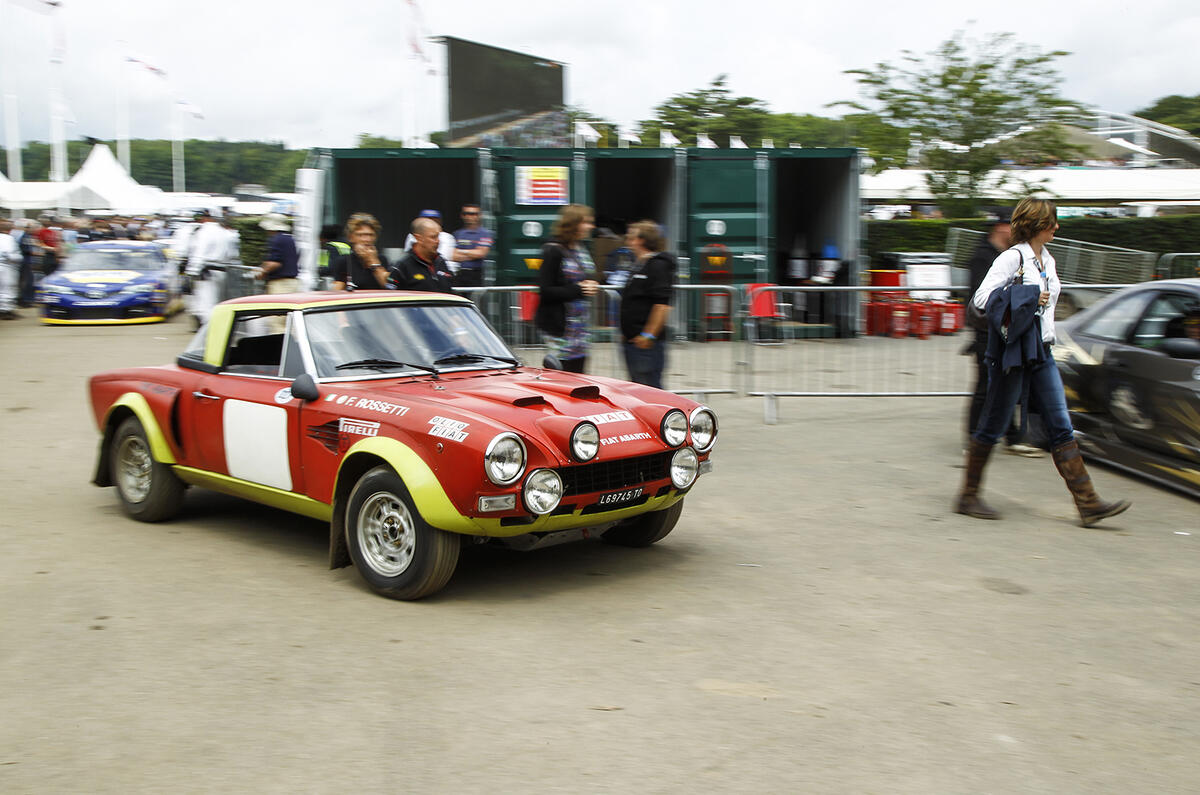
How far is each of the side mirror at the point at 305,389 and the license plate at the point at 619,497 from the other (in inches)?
62.8

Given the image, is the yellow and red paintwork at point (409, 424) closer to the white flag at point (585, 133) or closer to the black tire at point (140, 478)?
the black tire at point (140, 478)

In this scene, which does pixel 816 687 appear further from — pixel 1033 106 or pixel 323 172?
pixel 1033 106

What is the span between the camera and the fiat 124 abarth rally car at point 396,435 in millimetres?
5105

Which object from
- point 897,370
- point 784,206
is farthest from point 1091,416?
point 784,206

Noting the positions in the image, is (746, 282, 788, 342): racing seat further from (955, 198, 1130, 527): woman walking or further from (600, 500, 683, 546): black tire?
(600, 500, 683, 546): black tire

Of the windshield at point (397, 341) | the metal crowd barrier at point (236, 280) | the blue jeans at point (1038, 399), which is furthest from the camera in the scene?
the metal crowd barrier at point (236, 280)

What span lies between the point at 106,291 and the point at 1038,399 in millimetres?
17295

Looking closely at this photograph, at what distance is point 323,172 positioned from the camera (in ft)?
54.3

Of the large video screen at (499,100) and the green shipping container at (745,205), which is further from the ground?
the large video screen at (499,100)

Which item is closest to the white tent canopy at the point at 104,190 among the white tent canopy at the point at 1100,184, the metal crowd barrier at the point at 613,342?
the white tent canopy at the point at 1100,184

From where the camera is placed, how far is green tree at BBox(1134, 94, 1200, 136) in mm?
86500

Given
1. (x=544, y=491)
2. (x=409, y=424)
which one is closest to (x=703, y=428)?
(x=544, y=491)

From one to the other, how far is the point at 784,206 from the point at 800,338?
34.8ft

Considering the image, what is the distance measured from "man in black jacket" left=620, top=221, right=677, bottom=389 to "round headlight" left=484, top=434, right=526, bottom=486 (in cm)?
358
